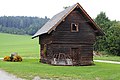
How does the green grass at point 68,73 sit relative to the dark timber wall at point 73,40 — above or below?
below

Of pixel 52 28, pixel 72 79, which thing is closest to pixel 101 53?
pixel 52 28

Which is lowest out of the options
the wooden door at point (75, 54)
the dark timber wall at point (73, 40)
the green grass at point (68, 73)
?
the green grass at point (68, 73)

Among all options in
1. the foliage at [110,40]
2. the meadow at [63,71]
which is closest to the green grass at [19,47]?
the foliage at [110,40]

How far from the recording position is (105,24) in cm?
7738

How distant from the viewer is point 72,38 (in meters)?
37.9

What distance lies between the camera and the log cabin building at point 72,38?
37.1 meters

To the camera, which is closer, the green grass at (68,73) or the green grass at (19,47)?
the green grass at (68,73)

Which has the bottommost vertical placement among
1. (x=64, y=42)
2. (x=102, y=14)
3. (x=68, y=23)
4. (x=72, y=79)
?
(x=72, y=79)

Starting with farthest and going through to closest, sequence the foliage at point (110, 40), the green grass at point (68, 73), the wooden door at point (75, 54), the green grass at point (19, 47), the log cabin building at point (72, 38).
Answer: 1. the green grass at point (19, 47)
2. the foliage at point (110, 40)
3. the wooden door at point (75, 54)
4. the log cabin building at point (72, 38)
5. the green grass at point (68, 73)

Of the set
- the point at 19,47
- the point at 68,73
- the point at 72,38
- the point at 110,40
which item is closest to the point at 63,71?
the point at 68,73

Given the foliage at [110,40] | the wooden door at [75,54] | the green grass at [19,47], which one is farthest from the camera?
the green grass at [19,47]

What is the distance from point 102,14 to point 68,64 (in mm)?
49420

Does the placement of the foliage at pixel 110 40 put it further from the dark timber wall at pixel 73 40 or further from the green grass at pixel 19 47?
the dark timber wall at pixel 73 40

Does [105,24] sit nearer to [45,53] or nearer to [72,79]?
[45,53]
